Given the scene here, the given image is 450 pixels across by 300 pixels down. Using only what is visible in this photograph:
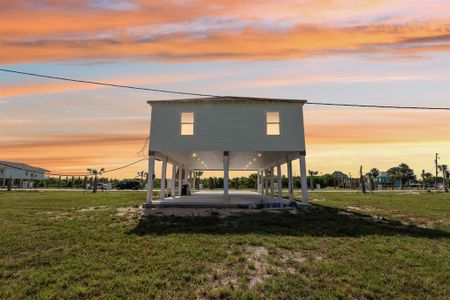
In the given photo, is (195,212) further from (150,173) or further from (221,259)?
(221,259)

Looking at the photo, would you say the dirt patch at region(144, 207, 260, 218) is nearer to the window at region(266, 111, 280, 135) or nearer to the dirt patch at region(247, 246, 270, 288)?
the window at region(266, 111, 280, 135)

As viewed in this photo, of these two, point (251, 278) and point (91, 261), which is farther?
point (91, 261)

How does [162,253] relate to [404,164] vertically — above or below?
below

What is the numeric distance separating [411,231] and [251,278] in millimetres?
8676

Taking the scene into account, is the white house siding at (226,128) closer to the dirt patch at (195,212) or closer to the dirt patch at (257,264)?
the dirt patch at (195,212)

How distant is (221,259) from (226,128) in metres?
10.5

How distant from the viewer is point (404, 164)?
429 ft

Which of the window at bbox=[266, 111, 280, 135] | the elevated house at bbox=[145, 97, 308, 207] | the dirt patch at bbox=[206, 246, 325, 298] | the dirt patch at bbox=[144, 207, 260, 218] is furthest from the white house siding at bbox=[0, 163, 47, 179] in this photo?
the dirt patch at bbox=[206, 246, 325, 298]

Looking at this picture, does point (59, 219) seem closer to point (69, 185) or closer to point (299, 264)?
point (299, 264)

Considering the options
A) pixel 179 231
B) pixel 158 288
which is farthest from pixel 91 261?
pixel 179 231

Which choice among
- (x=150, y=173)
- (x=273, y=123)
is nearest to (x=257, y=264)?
(x=150, y=173)

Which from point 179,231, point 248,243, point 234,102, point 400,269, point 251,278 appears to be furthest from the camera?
point 234,102

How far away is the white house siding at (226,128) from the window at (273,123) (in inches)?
10.4

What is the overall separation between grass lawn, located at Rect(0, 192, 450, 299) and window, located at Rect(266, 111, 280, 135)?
6.54 metres
